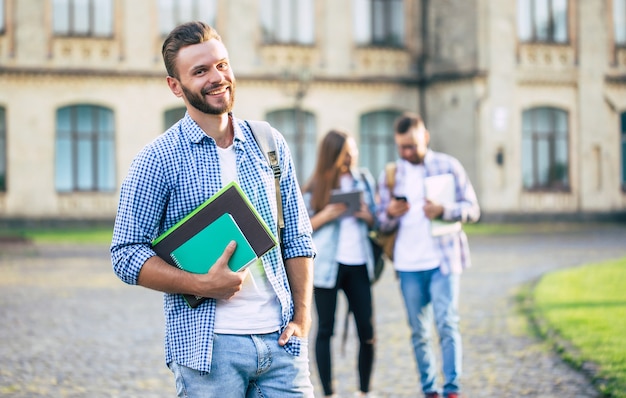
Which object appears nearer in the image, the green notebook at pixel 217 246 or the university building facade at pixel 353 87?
the green notebook at pixel 217 246

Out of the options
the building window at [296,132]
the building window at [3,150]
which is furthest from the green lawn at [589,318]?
the building window at [3,150]

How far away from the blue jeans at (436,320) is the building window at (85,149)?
22.7m

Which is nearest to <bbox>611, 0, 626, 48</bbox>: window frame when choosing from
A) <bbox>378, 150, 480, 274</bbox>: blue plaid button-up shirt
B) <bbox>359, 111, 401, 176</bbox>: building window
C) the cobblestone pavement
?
<bbox>359, 111, 401, 176</bbox>: building window

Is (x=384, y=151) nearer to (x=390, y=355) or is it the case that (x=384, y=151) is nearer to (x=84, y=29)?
(x=84, y=29)

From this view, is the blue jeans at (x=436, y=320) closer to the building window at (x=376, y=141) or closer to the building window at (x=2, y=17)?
the building window at (x=376, y=141)

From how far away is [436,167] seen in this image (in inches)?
270

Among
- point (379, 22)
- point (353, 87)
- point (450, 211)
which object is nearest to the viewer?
point (450, 211)

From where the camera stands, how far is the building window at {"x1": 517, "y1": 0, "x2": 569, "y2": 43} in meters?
29.0

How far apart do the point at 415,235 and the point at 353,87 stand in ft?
77.4

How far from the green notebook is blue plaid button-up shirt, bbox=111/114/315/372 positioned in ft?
0.43

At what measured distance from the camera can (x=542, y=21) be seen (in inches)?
1155

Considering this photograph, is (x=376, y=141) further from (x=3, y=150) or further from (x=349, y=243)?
(x=349, y=243)

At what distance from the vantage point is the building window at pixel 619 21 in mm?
30219

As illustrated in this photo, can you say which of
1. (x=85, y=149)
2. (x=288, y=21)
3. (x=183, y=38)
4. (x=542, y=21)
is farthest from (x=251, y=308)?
(x=542, y=21)
